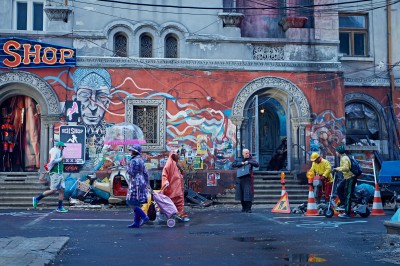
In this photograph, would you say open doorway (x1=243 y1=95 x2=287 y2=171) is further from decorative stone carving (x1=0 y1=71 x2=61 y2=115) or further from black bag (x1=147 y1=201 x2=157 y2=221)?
black bag (x1=147 y1=201 x2=157 y2=221)

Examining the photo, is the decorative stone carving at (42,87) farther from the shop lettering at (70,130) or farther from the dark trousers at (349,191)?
the dark trousers at (349,191)

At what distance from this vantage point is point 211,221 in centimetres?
1213

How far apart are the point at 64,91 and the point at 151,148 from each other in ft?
12.0

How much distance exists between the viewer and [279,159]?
21391 millimetres

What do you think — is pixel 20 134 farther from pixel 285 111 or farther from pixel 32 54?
pixel 285 111

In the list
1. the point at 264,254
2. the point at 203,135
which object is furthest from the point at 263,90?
the point at 264,254

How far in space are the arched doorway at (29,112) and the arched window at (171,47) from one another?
4382mm

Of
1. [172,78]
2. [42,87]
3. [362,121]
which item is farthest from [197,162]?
[362,121]

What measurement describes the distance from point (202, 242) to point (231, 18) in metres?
13.2

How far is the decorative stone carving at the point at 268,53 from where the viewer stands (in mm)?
20188

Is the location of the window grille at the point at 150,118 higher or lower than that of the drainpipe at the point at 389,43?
lower

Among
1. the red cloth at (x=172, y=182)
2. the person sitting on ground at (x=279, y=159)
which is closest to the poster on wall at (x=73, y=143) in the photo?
the person sitting on ground at (x=279, y=159)

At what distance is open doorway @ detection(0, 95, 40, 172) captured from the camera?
1988 centimetres

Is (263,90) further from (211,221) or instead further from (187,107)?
(211,221)
